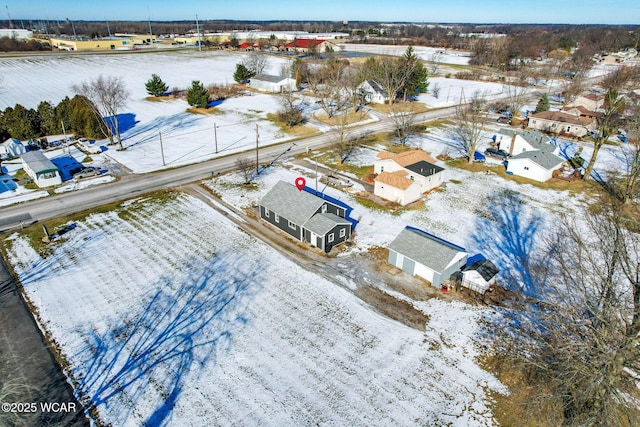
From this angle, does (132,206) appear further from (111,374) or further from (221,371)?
(221,371)

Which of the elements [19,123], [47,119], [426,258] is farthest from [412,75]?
[19,123]

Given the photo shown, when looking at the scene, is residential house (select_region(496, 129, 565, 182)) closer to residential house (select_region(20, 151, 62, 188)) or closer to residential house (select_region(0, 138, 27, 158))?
residential house (select_region(20, 151, 62, 188))

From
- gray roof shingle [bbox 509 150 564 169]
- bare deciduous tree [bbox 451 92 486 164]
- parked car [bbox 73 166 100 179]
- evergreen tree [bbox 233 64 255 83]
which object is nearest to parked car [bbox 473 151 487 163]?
bare deciduous tree [bbox 451 92 486 164]

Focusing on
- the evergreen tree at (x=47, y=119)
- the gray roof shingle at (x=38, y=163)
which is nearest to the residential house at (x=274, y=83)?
the evergreen tree at (x=47, y=119)

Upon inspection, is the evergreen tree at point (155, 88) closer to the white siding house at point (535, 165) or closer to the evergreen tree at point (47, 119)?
the evergreen tree at point (47, 119)

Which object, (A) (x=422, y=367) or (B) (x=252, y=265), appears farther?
(B) (x=252, y=265)

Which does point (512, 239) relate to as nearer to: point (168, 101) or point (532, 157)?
point (532, 157)

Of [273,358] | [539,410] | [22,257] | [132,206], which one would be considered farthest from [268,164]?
[539,410]

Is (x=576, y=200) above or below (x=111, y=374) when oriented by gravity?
above
